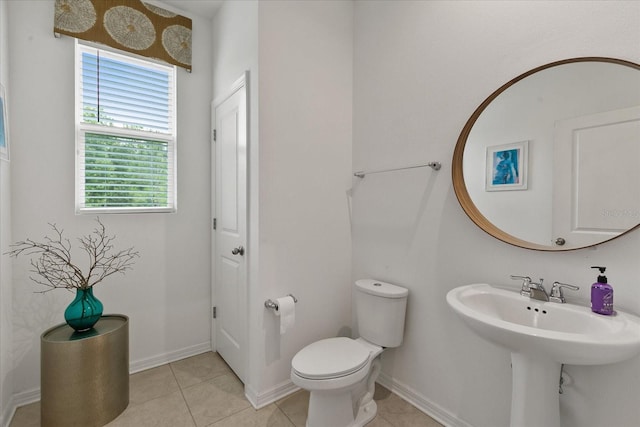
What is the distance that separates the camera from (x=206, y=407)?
69.7 inches

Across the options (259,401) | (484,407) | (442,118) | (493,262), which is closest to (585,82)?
(442,118)

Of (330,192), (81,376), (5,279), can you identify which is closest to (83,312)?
(81,376)

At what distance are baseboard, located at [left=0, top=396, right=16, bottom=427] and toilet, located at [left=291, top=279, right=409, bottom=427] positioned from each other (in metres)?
1.55

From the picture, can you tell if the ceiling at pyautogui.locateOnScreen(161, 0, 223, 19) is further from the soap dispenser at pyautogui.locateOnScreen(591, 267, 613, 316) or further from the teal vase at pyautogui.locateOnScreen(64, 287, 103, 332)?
the soap dispenser at pyautogui.locateOnScreen(591, 267, 613, 316)

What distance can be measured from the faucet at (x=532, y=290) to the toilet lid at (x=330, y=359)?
0.83m

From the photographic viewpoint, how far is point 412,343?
1816 millimetres

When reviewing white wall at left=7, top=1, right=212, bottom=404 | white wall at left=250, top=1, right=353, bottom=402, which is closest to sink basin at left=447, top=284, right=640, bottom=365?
white wall at left=250, top=1, right=353, bottom=402

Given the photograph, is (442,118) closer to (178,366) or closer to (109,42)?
(109,42)

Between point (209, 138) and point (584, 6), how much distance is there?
2353 millimetres

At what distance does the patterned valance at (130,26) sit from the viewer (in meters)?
1.87

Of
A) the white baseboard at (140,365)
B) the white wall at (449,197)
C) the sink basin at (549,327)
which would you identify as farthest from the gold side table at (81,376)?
the sink basin at (549,327)

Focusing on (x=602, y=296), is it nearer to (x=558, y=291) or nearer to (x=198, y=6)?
(x=558, y=291)

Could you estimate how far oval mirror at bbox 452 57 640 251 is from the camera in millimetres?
1090

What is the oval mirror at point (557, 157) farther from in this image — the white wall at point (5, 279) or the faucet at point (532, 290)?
the white wall at point (5, 279)
